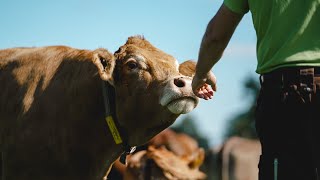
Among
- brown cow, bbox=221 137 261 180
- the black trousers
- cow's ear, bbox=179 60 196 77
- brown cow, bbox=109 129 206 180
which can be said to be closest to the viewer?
the black trousers

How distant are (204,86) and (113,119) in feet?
8.02

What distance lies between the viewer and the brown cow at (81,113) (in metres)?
7.20

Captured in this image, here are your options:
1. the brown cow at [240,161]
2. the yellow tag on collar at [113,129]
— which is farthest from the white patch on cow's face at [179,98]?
the brown cow at [240,161]

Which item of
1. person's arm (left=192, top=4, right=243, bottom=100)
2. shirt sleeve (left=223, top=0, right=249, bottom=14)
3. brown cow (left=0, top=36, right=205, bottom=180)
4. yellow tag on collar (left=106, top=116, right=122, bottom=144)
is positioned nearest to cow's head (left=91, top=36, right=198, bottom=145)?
brown cow (left=0, top=36, right=205, bottom=180)

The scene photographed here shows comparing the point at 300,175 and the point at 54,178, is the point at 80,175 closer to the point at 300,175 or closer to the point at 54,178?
the point at 54,178

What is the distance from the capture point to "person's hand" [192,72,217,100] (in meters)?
4.40

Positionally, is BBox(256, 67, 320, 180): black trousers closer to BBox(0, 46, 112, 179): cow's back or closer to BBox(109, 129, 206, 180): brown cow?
BBox(0, 46, 112, 179): cow's back

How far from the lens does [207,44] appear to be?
4.25 meters

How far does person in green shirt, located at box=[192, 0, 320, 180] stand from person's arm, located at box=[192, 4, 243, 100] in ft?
0.08

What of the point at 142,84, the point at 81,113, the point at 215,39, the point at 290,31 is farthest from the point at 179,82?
the point at 290,31

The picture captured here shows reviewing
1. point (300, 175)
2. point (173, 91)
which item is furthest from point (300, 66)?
point (173, 91)

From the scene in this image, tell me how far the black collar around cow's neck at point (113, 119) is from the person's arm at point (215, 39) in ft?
9.59

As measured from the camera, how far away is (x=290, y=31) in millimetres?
4016

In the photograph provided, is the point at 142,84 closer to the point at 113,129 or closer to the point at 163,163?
the point at 113,129
